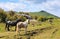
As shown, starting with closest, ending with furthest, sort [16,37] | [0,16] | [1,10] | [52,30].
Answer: [16,37], [52,30], [0,16], [1,10]

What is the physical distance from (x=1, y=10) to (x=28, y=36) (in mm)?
34298

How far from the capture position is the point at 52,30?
26.4 meters

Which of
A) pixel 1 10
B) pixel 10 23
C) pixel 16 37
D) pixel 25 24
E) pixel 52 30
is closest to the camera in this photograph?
pixel 16 37

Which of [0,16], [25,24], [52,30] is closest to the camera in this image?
[25,24]

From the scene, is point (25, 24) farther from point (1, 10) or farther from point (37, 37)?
point (1, 10)

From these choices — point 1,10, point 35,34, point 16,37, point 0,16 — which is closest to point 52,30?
point 35,34

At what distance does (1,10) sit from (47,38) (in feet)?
115

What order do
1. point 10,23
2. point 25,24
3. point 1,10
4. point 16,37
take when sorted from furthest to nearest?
point 1,10, point 10,23, point 25,24, point 16,37

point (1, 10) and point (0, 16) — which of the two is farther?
point (1, 10)

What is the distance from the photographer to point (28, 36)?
2303cm

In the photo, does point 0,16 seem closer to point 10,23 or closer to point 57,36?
point 10,23

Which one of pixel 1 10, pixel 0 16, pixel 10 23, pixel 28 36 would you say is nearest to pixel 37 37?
pixel 28 36

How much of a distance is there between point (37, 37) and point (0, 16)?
29.3 meters

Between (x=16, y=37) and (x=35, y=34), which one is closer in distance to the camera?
(x=16, y=37)
